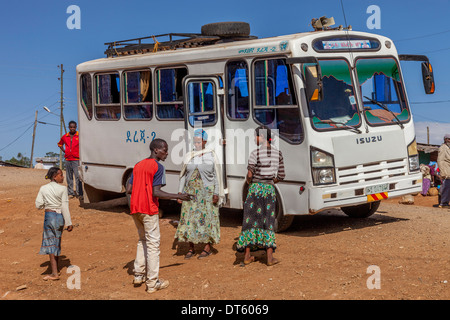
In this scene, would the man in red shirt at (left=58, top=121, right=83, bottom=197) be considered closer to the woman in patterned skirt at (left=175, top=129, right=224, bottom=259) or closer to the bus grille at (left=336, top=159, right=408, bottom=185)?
the woman in patterned skirt at (left=175, top=129, right=224, bottom=259)

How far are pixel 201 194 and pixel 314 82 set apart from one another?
2.24m

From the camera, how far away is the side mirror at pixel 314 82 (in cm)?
876

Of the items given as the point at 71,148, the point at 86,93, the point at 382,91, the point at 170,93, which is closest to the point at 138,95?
the point at 170,93

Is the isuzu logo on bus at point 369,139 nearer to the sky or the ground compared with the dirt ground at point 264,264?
nearer to the sky

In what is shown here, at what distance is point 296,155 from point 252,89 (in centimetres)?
133

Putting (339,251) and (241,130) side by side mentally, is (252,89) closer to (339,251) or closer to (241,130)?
(241,130)

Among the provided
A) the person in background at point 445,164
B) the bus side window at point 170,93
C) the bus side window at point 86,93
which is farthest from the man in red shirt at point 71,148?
the person in background at point 445,164

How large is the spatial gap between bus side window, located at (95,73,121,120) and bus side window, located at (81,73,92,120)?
9.2 inches

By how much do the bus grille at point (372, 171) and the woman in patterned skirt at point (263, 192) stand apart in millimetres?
1749

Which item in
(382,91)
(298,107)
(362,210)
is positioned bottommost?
(362,210)

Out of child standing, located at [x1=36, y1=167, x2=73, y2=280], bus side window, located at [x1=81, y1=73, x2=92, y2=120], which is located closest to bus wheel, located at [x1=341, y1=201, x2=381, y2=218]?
child standing, located at [x1=36, y1=167, x2=73, y2=280]

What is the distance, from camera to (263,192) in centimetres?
799

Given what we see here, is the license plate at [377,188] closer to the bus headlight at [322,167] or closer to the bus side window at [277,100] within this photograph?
the bus headlight at [322,167]

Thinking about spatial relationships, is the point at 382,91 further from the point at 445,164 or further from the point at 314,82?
the point at 445,164
